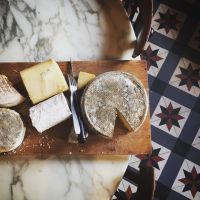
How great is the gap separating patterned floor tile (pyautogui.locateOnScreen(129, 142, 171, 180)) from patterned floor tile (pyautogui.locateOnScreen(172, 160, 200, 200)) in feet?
0.38

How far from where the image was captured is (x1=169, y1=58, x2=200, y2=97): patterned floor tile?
2141mm

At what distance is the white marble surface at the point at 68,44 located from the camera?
1.19 meters

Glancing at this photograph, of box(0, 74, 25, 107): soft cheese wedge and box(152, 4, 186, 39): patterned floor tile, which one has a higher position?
box(152, 4, 186, 39): patterned floor tile

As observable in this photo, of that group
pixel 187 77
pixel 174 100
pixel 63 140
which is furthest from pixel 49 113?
pixel 187 77

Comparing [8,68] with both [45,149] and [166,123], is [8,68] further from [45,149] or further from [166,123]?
[166,123]

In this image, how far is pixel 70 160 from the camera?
121 centimetres

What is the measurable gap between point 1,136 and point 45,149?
16 cm

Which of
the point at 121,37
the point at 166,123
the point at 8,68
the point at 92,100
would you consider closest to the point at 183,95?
the point at 166,123

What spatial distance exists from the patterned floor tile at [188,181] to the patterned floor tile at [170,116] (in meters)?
0.21

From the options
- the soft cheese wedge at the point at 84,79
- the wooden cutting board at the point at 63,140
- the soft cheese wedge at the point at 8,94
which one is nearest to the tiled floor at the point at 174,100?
the wooden cutting board at the point at 63,140

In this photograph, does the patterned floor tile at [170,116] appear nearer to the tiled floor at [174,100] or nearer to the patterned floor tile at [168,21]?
the tiled floor at [174,100]

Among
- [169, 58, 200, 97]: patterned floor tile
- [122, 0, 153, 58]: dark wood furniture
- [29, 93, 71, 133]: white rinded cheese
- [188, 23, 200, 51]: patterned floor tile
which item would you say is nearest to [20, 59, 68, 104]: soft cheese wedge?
[29, 93, 71, 133]: white rinded cheese

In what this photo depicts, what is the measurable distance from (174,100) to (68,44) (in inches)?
40.5

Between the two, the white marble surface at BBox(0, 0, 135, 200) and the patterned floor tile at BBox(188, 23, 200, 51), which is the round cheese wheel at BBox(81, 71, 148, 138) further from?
the patterned floor tile at BBox(188, 23, 200, 51)
